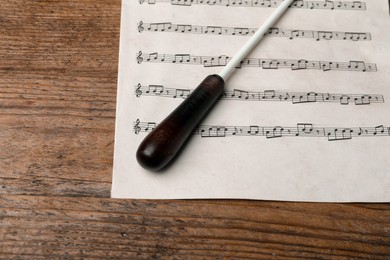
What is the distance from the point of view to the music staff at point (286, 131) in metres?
0.65

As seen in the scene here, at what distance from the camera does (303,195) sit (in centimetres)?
62

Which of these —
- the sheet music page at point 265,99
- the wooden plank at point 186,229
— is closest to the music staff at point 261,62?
the sheet music page at point 265,99

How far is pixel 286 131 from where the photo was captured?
667 mm

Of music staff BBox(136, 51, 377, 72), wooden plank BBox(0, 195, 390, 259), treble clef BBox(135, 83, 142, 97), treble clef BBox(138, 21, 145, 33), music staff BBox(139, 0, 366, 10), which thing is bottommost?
wooden plank BBox(0, 195, 390, 259)

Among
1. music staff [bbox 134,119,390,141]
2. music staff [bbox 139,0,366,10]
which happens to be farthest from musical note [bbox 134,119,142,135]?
music staff [bbox 139,0,366,10]

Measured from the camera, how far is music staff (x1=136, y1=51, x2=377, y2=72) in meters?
0.70

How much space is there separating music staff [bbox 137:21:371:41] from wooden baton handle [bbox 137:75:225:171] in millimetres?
124

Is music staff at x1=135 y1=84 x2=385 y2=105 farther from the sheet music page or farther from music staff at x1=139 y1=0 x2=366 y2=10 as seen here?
music staff at x1=139 y1=0 x2=366 y2=10

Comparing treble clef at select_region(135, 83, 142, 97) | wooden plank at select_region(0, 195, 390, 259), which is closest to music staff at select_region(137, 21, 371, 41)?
treble clef at select_region(135, 83, 142, 97)

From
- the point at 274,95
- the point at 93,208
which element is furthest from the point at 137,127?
the point at 274,95

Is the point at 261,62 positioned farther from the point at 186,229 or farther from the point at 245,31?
the point at 186,229

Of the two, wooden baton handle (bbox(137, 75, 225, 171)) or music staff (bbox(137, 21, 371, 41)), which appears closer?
wooden baton handle (bbox(137, 75, 225, 171))

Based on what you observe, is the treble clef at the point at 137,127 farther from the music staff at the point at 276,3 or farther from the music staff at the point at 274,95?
the music staff at the point at 276,3

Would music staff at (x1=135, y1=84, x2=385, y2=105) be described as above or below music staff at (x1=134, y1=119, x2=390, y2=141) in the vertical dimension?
above
